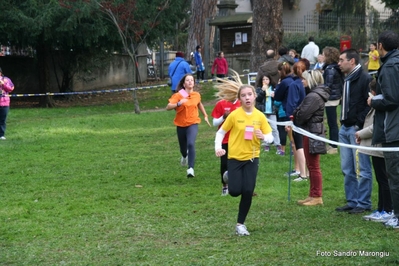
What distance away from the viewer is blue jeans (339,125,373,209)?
921cm

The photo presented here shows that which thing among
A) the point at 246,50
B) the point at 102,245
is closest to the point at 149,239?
the point at 102,245

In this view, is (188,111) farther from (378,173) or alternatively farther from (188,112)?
(378,173)

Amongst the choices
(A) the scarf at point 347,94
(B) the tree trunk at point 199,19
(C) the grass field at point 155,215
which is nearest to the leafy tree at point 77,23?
(B) the tree trunk at point 199,19

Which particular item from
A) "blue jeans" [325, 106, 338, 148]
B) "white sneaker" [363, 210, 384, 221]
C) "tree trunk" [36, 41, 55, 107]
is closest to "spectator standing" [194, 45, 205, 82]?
"tree trunk" [36, 41, 55, 107]

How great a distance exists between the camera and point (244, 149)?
8.38 meters

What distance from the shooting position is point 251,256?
23.9ft

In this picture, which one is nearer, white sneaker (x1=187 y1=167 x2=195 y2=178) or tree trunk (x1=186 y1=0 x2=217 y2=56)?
white sneaker (x1=187 y1=167 x2=195 y2=178)

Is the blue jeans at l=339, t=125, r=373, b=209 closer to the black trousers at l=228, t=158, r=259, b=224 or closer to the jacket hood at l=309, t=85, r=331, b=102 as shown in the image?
the jacket hood at l=309, t=85, r=331, b=102

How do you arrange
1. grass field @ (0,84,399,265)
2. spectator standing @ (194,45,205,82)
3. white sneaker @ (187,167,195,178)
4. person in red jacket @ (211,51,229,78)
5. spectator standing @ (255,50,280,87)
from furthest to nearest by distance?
spectator standing @ (194,45,205,82) < person in red jacket @ (211,51,229,78) < spectator standing @ (255,50,280,87) < white sneaker @ (187,167,195,178) < grass field @ (0,84,399,265)

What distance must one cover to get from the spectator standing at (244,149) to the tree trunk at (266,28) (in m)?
14.5

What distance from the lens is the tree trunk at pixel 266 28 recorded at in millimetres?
22844

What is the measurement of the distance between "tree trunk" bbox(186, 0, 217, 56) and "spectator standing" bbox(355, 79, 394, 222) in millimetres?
27413

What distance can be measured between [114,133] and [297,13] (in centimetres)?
3237

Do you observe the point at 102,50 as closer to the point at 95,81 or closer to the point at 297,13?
the point at 95,81
